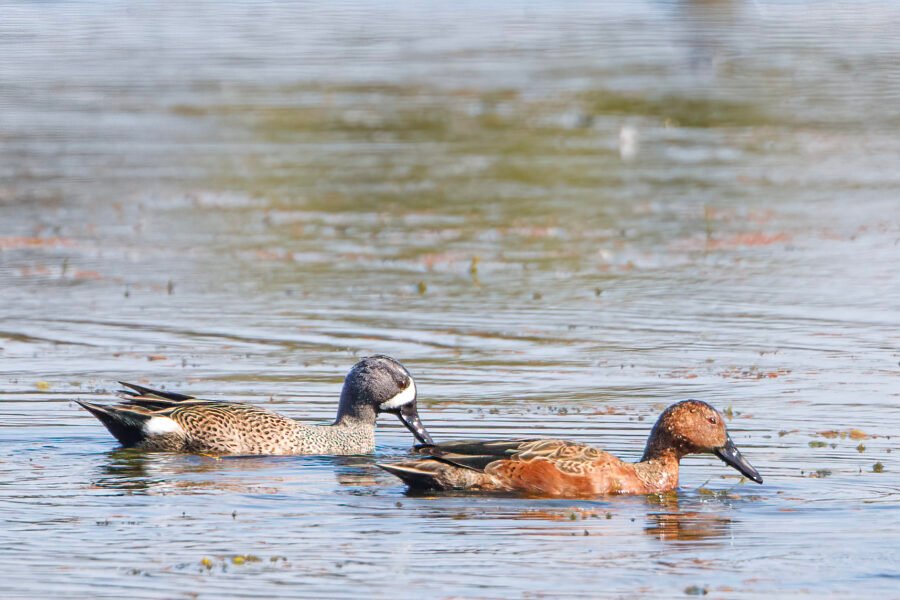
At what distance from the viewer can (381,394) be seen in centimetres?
1206

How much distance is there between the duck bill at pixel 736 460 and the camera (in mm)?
10445

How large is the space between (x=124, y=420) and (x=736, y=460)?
389cm

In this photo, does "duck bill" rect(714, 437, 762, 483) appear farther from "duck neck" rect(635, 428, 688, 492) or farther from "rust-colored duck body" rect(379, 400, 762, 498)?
"duck neck" rect(635, 428, 688, 492)

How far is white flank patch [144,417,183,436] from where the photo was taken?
1160cm

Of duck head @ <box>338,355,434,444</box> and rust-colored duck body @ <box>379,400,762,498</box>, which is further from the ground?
duck head @ <box>338,355,434,444</box>

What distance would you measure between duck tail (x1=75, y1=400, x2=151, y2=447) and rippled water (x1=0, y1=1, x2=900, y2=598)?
230 millimetres

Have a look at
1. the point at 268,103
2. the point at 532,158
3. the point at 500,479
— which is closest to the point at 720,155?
the point at 532,158

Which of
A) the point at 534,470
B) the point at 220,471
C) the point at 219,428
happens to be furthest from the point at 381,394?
the point at 534,470

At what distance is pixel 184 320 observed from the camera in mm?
16031

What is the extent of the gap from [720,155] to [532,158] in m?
2.86

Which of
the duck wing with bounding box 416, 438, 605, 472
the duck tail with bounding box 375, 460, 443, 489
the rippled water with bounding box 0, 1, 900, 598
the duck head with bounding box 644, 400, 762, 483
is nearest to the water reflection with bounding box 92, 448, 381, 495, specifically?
the rippled water with bounding box 0, 1, 900, 598

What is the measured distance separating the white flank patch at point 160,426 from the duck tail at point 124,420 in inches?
1.0

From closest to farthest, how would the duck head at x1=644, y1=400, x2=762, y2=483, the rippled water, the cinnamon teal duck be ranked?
the rippled water
the duck head at x1=644, y1=400, x2=762, y2=483
the cinnamon teal duck

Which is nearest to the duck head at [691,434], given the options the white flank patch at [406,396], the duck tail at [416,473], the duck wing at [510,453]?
the duck wing at [510,453]
